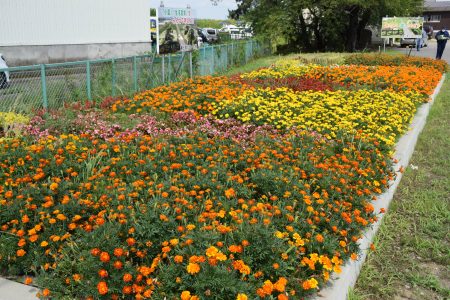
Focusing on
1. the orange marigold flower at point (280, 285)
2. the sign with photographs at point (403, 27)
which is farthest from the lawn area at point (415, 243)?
the sign with photographs at point (403, 27)

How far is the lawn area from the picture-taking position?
10.8ft

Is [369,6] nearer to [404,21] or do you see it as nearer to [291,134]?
[404,21]

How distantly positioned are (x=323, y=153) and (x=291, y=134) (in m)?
0.80

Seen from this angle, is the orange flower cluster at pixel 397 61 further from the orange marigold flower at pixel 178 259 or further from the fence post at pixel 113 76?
the orange marigold flower at pixel 178 259

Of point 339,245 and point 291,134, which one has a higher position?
point 291,134

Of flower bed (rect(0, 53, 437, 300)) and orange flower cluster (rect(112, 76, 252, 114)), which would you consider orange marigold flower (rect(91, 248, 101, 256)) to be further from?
orange flower cluster (rect(112, 76, 252, 114))

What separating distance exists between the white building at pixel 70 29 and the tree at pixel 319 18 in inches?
297

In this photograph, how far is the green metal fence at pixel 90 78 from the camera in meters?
7.37

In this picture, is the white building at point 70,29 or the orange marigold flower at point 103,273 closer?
the orange marigold flower at point 103,273

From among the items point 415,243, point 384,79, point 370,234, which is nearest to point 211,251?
point 370,234

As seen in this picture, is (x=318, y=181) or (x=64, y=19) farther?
(x=64, y=19)

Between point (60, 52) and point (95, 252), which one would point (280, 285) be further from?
point (60, 52)

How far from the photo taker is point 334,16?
25906 mm

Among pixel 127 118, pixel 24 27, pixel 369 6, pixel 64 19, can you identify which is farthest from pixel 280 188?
pixel 369 6
